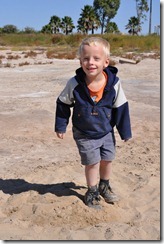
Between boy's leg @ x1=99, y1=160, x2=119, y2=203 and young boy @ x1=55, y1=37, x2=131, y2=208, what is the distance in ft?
0.37

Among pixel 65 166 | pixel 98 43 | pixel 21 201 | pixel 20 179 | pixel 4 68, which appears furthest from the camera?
pixel 4 68

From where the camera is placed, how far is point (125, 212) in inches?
122

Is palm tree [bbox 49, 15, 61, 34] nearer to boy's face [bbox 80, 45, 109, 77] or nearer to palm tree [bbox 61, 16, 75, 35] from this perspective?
palm tree [bbox 61, 16, 75, 35]

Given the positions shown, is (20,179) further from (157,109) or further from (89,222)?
(157,109)

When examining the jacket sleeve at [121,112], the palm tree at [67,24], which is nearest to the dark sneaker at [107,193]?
the jacket sleeve at [121,112]

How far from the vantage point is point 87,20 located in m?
46.2

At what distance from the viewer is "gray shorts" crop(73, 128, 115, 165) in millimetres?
2992

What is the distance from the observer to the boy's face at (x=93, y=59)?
2795 millimetres

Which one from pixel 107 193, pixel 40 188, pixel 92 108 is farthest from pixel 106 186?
pixel 92 108

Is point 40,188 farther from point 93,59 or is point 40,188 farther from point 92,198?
point 93,59

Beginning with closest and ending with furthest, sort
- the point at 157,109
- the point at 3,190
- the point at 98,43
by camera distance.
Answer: the point at 98,43 < the point at 3,190 < the point at 157,109

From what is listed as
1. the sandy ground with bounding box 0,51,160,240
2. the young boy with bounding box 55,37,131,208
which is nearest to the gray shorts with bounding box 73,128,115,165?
the young boy with bounding box 55,37,131,208

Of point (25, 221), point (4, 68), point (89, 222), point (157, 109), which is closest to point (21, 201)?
point (25, 221)

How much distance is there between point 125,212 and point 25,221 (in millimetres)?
788
